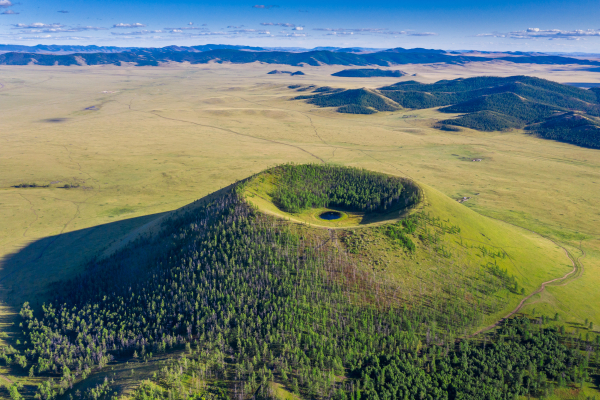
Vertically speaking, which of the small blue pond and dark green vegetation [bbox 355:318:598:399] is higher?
the small blue pond

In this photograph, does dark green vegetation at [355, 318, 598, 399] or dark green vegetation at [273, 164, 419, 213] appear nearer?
dark green vegetation at [355, 318, 598, 399]

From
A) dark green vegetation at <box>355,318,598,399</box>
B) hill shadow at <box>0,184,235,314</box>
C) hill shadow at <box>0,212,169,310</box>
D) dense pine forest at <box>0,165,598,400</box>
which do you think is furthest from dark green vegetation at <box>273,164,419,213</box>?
hill shadow at <box>0,212,169,310</box>

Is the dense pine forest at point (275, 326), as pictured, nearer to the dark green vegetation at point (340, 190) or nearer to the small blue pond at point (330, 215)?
the dark green vegetation at point (340, 190)

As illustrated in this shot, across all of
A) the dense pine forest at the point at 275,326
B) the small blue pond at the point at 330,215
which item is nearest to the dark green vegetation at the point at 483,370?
the dense pine forest at the point at 275,326

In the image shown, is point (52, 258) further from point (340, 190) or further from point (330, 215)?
point (340, 190)

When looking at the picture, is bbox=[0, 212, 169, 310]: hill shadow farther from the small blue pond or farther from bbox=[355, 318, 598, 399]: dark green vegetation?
bbox=[355, 318, 598, 399]: dark green vegetation

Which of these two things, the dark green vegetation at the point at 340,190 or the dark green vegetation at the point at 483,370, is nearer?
the dark green vegetation at the point at 483,370
